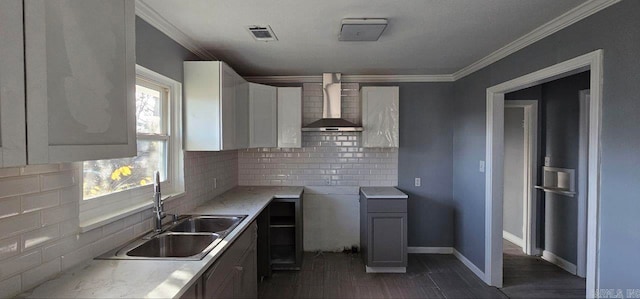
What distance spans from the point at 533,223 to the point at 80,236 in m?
4.69

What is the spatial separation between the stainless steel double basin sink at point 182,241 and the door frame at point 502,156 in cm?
233

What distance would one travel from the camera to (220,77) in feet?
8.52

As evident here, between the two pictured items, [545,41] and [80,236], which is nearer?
[80,236]

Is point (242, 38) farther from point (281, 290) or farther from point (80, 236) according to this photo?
point (281, 290)

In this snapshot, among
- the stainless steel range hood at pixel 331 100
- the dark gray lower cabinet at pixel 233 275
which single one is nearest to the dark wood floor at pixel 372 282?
the dark gray lower cabinet at pixel 233 275

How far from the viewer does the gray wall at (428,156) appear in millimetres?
4090

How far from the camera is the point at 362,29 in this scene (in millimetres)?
2312

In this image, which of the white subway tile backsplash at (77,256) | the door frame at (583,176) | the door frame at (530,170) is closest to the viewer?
the white subway tile backsplash at (77,256)

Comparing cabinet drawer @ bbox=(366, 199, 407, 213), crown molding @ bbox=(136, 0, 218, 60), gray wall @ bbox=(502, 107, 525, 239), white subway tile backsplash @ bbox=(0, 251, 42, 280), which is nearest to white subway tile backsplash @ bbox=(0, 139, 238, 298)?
white subway tile backsplash @ bbox=(0, 251, 42, 280)

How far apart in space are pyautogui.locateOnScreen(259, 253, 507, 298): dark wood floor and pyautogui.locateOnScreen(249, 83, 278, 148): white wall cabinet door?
5.11 feet

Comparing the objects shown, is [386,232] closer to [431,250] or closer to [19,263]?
[431,250]

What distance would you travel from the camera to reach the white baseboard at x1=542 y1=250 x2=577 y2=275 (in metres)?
3.46

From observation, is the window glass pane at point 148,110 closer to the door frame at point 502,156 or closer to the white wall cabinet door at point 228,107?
the white wall cabinet door at point 228,107

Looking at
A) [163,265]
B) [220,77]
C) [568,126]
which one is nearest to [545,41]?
[568,126]
